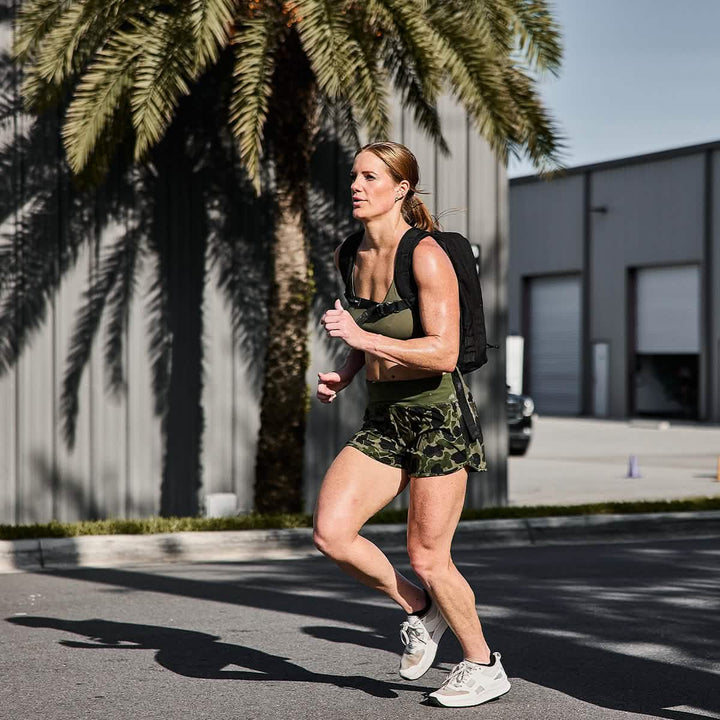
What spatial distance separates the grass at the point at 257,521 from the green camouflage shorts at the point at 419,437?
543 centimetres

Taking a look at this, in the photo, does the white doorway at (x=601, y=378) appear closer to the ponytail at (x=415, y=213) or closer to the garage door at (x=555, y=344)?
the garage door at (x=555, y=344)

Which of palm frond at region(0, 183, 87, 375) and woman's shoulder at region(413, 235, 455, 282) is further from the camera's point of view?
palm frond at region(0, 183, 87, 375)

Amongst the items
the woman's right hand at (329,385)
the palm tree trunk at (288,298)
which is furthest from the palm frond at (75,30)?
the woman's right hand at (329,385)

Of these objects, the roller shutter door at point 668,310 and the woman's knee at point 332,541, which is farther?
the roller shutter door at point 668,310

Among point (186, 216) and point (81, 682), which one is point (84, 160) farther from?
point (81, 682)

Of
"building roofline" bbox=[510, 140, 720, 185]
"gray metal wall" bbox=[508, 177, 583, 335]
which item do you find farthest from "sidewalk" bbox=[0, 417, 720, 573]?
"gray metal wall" bbox=[508, 177, 583, 335]

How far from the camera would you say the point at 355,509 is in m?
4.54

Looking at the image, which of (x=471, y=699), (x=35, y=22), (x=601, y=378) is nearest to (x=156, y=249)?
(x=35, y=22)

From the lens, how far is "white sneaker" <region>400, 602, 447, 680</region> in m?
4.76

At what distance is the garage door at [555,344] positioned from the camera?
41.6 meters

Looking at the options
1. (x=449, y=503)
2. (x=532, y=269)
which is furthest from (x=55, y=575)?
(x=532, y=269)

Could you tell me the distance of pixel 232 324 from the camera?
11.9 metres

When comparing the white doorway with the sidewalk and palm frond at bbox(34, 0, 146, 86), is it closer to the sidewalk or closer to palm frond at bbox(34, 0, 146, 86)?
the sidewalk

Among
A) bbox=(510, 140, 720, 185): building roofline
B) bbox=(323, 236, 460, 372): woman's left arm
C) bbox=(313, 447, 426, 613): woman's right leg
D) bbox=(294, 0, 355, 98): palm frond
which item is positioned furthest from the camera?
bbox=(510, 140, 720, 185): building roofline
